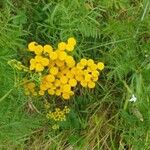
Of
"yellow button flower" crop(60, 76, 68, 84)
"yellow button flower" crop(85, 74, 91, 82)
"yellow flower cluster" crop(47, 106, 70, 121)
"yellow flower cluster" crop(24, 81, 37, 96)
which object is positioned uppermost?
"yellow button flower" crop(85, 74, 91, 82)

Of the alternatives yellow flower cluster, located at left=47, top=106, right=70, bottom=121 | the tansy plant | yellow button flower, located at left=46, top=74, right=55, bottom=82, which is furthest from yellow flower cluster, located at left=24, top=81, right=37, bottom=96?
yellow flower cluster, located at left=47, top=106, right=70, bottom=121

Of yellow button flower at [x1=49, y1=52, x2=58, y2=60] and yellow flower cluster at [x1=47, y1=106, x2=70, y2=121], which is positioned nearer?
yellow button flower at [x1=49, y1=52, x2=58, y2=60]

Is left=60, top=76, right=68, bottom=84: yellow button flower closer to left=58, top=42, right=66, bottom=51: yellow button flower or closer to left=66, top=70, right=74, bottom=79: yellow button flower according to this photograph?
left=66, top=70, right=74, bottom=79: yellow button flower

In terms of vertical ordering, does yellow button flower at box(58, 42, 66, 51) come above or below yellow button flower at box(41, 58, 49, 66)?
above

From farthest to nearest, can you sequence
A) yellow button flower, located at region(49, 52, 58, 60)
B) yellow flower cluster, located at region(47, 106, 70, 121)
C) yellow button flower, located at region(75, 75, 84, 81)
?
yellow flower cluster, located at region(47, 106, 70, 121), yellow button flower, located at region(75, 75, 84, 81), yellow button flower, located at region(49, 52, 58, 60)

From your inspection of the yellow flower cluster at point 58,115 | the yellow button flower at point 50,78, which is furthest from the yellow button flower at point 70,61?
the yellow flower cluster at point 58,115

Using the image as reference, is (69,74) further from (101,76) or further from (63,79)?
(101,76)

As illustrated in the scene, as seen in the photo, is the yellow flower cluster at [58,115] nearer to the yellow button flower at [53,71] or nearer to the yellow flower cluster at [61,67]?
the yellow flower cluster at [61,67]

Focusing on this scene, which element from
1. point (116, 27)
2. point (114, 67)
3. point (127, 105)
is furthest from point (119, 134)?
point (116, 27)

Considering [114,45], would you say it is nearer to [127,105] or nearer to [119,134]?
[127,105]
